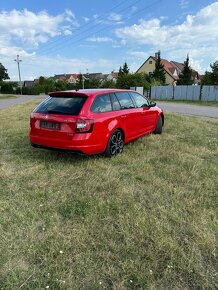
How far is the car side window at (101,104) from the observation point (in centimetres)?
530

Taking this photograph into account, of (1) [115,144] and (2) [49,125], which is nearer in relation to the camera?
(2) [49,125]

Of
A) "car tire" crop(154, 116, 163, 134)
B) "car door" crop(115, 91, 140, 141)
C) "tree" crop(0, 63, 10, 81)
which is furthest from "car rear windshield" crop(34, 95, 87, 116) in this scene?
"tree" crop(0, 63, 10, 81)

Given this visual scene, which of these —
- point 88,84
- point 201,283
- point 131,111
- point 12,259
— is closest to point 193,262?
point 201,283

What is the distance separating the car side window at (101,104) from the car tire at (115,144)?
54cm

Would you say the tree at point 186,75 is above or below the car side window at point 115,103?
above

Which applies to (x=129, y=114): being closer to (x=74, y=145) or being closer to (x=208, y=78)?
(x=74, y=145)

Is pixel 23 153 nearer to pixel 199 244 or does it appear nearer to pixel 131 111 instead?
pixel 131 111

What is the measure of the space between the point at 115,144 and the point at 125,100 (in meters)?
1.23

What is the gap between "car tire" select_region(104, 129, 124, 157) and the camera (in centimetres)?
565

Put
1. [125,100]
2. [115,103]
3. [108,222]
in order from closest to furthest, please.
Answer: [108,222] < [115,103] < [125,100]

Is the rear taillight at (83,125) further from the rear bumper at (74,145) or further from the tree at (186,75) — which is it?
the tree at (186,75)

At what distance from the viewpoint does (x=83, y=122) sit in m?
4.99

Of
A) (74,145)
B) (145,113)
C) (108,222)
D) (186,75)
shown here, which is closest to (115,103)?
(145,113)

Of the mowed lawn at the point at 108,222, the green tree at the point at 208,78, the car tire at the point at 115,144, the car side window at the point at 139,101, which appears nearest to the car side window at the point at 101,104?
the car tire at the point at 115,144
